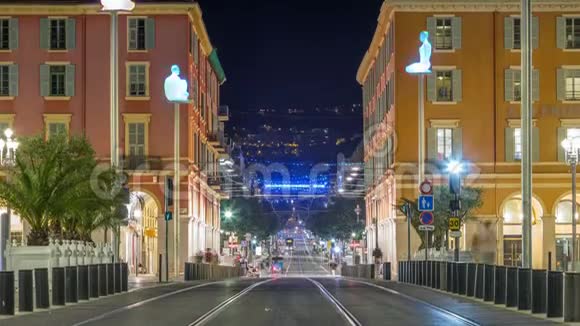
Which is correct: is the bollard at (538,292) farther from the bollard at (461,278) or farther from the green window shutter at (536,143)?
the green window shutter at (536,143)

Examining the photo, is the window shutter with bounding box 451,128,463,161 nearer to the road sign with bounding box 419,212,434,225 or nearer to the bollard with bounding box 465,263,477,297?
the road sign with bounding box 419,212,434,225

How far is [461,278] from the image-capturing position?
3762cm

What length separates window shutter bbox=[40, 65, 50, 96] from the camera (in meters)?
77.2

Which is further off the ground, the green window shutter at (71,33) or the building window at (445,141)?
the green window shutter at (71,33)

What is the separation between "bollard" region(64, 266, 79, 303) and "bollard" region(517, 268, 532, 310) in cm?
1277

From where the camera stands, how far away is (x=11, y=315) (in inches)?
1064

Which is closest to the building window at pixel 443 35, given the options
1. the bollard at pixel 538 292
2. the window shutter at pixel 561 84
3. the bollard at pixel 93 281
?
the window shutter at pixel 561 84

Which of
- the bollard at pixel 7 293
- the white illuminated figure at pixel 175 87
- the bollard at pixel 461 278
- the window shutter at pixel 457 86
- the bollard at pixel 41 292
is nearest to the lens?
the bollard at pixel 7 293

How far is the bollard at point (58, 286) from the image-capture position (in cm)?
3108

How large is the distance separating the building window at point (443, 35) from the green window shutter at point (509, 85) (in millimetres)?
4358

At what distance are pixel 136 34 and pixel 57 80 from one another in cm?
642

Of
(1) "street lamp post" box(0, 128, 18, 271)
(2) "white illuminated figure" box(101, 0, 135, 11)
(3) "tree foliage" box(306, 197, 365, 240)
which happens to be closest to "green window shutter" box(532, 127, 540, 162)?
(1) "street lamp post" box(0, 128, 18, 271)

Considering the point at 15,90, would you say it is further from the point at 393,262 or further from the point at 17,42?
the point at 393,262

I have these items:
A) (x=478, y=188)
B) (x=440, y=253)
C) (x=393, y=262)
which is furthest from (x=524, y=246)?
(x=393, y=262)
